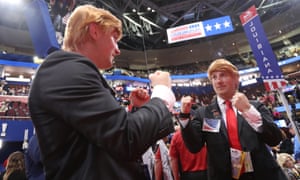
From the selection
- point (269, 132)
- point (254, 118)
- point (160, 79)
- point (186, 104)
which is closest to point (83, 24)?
point (160, 79)

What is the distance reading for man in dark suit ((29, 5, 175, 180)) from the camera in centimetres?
59

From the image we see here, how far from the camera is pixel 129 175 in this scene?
65cm

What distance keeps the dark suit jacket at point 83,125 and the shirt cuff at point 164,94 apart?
9 cm

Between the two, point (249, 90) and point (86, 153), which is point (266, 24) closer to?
point (249, 90)

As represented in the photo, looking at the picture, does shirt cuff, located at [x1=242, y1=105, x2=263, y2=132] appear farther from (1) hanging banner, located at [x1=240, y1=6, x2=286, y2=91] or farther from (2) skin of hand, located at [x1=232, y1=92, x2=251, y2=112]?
(1) hanging banner, located at [x1=240, y1=6, x2=286, y2=91]

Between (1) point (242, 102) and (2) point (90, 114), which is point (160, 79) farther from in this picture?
(1) point (242, 102)

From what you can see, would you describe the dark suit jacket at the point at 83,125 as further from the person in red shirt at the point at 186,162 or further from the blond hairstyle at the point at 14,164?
the blond hairstyle at the point at 14,164

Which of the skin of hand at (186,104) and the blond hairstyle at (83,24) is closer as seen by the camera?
the blond hairstyle at (83,24)

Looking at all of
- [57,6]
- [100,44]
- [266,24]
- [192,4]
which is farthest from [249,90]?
[100,44]

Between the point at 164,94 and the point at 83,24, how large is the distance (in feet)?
1.24

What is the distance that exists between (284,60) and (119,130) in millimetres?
21211

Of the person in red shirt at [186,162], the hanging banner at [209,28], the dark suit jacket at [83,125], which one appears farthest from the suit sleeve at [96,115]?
the hanging banner at [209,28]

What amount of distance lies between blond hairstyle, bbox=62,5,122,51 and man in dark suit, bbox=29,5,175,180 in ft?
0.42

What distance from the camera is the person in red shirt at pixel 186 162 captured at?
2.33 m
